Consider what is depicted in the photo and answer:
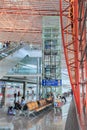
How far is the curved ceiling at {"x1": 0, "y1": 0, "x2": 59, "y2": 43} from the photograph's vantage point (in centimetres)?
3103

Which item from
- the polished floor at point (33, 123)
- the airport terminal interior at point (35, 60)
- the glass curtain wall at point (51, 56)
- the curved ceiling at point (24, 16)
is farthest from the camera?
the curved ceiling at point (24, 16)

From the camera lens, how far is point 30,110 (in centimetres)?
2028

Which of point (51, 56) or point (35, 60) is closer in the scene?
point (51, 56)

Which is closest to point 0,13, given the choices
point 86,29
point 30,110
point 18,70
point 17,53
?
point 17,53

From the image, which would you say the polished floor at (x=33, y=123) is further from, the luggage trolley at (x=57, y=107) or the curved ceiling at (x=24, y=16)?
the curved ceiling at (x=24, y=16)

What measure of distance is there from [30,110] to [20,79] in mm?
17716

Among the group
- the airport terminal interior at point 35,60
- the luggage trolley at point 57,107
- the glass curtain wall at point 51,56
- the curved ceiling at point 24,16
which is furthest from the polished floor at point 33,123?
the curved ceiling at point 24,16

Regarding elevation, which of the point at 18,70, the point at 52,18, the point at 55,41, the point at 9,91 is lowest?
the point at 9,91

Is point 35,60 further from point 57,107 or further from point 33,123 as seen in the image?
point 33,123

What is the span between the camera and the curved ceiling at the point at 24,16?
31031 mm

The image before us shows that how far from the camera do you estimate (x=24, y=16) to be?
116ft

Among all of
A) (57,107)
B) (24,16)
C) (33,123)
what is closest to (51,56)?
(57,107)

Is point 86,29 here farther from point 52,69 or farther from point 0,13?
point 0,13

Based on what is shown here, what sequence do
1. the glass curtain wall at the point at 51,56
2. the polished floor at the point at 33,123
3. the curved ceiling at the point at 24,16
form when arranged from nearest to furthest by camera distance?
1. the polished floor at the point at 33,123
2. the glass curtain wall at the point at 51,56
3. the curved ceiling at the point at 24,16
